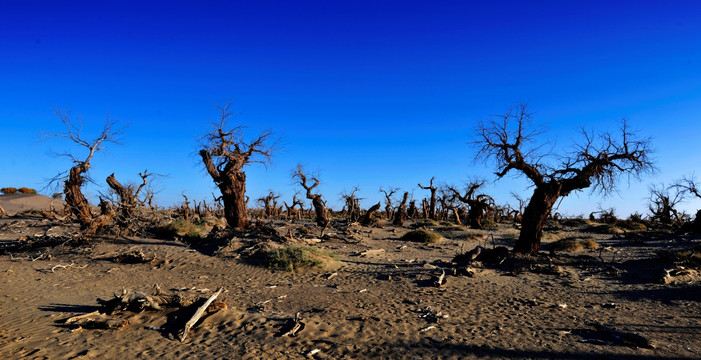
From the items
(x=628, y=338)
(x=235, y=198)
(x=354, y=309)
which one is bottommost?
(x=354, y=309)

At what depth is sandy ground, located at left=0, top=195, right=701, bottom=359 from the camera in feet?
21.3

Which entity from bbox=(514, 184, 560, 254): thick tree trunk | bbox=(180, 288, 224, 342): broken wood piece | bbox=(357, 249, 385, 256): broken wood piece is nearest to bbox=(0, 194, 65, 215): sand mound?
bbox=(357, 249, 385, 256): broken wood piece

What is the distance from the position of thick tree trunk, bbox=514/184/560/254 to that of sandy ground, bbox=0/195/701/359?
0.74 m

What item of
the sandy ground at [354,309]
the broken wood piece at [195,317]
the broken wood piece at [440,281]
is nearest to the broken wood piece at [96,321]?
the sandy ground at [354,309]

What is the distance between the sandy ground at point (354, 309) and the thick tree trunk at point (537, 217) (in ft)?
2.42

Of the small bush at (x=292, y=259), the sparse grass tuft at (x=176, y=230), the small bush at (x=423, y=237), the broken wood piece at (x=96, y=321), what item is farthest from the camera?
the small bush at (x=423, y=237)

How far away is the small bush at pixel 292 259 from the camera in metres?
13.5

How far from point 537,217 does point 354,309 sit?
359 inches

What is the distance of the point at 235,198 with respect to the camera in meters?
19.9

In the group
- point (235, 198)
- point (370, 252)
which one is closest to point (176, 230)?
point (235, 198)

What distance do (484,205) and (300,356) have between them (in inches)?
1123

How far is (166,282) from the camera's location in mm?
12047

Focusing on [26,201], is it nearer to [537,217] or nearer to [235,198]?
[235,198]

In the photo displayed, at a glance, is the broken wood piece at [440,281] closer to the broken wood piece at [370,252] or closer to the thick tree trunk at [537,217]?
the thick tree trunk at [537,217]
